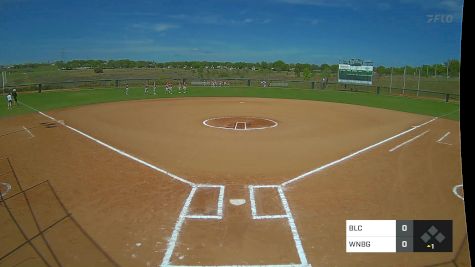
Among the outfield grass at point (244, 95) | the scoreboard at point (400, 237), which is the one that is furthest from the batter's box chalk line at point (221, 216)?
the outfield grass at point (244, 95)

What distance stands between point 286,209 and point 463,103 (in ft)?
25.1

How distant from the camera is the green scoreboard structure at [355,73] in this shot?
41625 millimetres

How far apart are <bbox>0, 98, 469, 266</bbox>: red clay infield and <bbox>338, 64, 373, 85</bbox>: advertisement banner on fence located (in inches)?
840

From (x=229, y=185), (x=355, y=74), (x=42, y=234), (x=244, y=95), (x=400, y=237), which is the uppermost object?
(x=355, y=74)

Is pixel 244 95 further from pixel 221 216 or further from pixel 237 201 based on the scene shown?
pixel 221 216

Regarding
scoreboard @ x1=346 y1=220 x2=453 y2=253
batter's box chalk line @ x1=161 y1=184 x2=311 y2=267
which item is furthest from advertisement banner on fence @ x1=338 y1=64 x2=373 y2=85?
scoreboard @ x1=346 y1=220 x2=453 y2=253

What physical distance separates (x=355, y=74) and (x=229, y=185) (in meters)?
35.7

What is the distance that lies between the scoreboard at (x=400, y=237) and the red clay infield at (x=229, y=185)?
23 centimetres

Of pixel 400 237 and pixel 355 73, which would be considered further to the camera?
pixel 355 73

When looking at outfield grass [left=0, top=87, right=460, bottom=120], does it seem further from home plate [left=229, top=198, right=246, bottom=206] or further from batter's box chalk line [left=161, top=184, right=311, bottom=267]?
home plate [left=229, top=198, right=246, bottom=206]

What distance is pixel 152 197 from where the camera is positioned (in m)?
9.96

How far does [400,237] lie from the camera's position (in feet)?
20.4

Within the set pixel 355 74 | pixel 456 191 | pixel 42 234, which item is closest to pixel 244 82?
pixel 355 74

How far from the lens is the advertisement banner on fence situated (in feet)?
137
